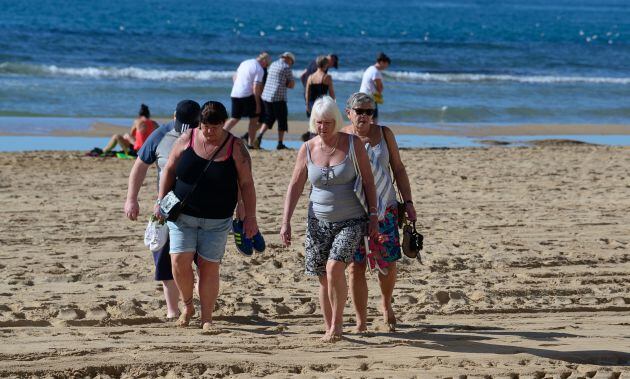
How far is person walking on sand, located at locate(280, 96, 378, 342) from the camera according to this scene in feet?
19.6

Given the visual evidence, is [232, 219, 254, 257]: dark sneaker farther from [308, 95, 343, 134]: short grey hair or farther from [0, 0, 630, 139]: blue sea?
[0, 0, 630, 139]: blue sea

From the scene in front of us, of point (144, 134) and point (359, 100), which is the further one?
point (144, 134)

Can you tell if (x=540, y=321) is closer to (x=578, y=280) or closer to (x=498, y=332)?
(x=498, y=332)

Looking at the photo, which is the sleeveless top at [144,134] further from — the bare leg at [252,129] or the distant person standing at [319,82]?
the distant person standing at [319,82]

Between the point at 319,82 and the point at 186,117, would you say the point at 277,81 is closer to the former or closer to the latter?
the point at 319,82

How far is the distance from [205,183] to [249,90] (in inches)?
366

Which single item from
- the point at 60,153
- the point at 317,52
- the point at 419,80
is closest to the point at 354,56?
the point at 317,52

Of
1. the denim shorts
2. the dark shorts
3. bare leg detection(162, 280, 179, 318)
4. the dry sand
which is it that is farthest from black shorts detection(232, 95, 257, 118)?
the denim shorts

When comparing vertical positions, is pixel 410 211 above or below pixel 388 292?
above

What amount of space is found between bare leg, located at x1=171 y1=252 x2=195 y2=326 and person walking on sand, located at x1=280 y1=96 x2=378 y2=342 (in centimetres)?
61

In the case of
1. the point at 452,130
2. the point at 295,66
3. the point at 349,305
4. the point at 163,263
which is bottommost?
the point at 349,305

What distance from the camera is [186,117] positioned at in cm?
650

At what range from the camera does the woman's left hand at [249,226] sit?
20.7 feet

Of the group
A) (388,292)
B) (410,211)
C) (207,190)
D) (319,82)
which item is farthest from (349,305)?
(319,82)
